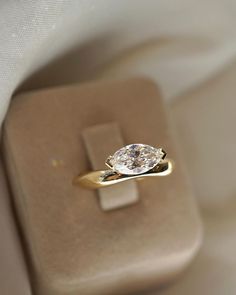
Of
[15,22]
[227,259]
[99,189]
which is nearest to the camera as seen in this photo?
[15,22]

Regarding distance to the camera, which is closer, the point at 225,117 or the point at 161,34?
the point at 161,34

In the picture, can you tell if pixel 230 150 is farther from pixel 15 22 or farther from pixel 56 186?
pixel 15 22

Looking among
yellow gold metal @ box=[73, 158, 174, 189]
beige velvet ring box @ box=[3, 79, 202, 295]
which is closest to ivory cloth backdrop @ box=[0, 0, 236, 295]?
beige velvet ring box @ box=[3, 79, 202, 295]

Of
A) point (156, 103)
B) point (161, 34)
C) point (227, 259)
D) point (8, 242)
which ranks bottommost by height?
point (227, 259)

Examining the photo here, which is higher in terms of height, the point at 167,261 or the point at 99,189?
the point at 99,189

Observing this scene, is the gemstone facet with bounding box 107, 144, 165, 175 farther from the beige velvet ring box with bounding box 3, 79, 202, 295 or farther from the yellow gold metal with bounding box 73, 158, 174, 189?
the beige velvet ring box with bounding box 3, 79, 202, 295

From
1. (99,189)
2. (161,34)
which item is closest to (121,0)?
(161,34)

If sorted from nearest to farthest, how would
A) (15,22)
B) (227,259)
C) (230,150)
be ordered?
(15,22)
(227,259)
(230,150)

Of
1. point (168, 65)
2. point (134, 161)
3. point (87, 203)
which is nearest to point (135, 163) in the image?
point (134, 161)
